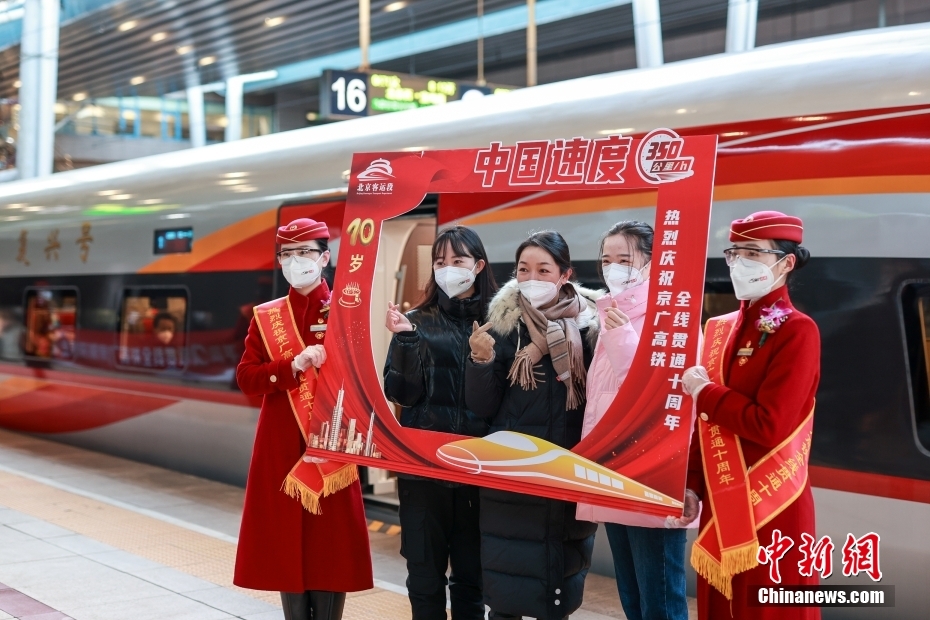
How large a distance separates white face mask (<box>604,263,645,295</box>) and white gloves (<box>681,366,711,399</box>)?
1.50 ft

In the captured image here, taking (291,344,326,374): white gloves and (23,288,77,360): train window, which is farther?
(23,288,77,360): train window

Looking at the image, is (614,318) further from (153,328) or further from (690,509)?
(153,328)

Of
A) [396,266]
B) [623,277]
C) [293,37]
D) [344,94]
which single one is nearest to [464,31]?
[293,37]

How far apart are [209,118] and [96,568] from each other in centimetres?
3194

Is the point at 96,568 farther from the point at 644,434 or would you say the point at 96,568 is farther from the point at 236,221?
the point at 644,434

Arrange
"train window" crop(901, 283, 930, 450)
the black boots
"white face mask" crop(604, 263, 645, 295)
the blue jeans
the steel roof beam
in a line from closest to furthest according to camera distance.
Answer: "white face mask" crop(604, 263, 645, 295) → the blue jeans → the black boots → "train window" crop(901, 283, 930, 450) → the steel roof beam

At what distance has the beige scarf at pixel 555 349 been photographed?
3453 millimetres

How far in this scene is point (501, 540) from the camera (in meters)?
3.53

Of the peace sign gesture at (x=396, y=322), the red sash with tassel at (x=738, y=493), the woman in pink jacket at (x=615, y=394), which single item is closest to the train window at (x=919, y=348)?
the woman in pink jacket at (x=615, y=394)

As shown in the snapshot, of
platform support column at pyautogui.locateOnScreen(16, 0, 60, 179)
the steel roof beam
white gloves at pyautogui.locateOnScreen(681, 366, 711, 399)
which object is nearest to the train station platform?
white gloves at pyautogui.locateOnScreen(681, 366, 711, 399)

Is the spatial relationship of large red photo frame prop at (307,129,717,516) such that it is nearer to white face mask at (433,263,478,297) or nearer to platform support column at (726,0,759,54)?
white face mask at (433,263,478,297)

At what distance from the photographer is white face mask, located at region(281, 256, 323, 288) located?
402 cm

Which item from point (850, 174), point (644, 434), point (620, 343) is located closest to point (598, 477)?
point (644, 434)

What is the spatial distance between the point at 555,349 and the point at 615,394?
11.9 inches
